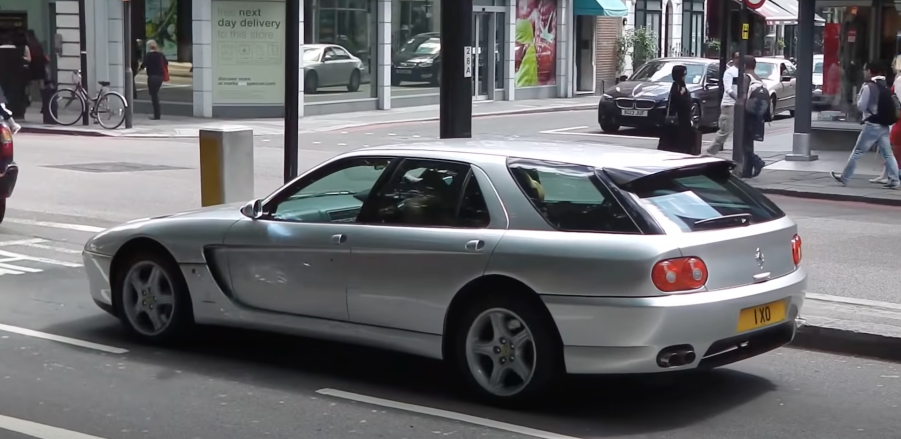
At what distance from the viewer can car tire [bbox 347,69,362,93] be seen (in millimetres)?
31266

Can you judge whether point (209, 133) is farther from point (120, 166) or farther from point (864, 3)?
point (864, 3)

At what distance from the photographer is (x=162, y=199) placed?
15.0 metres

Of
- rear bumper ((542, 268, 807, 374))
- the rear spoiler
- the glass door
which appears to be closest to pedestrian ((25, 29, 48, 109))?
the glass door

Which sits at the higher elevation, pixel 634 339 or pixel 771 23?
pixel 771 23

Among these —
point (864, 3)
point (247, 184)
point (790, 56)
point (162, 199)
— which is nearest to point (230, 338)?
point (247, 184)

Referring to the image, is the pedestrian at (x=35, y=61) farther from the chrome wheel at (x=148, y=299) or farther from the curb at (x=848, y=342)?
the curb at (x=848, y=342)

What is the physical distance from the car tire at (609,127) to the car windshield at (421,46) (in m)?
8.04

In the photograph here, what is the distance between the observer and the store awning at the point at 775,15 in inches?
1774

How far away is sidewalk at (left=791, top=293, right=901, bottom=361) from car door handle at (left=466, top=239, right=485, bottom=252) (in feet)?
8.80

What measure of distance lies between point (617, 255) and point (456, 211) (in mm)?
995

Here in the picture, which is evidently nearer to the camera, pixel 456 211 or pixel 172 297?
pixel 456 211

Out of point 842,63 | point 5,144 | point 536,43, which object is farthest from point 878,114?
point 536,43

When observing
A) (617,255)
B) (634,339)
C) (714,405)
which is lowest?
(714,405)

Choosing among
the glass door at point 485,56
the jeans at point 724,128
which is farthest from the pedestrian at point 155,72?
the jeans at point 724,128
